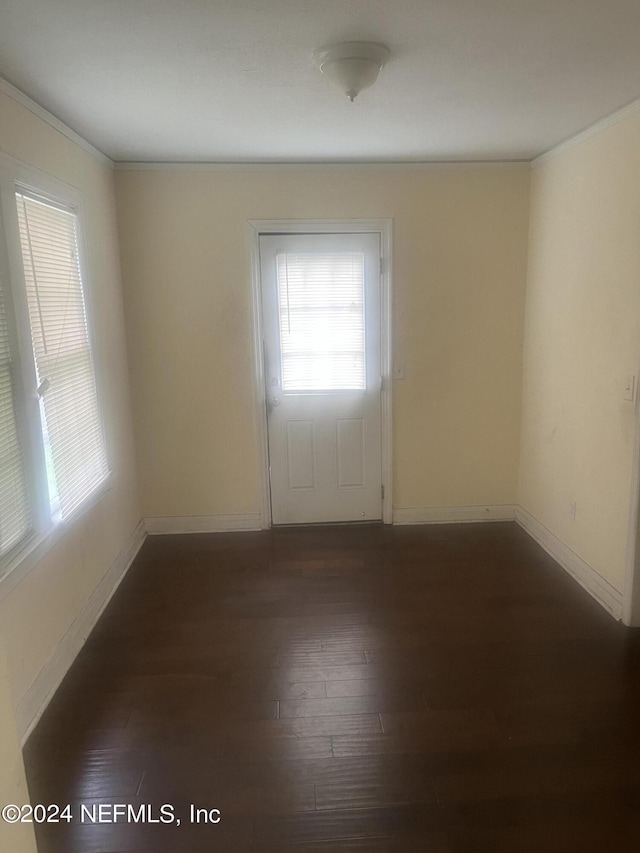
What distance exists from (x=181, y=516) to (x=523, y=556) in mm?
2387

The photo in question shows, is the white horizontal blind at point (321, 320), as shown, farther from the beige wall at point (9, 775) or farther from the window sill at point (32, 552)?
the beige wall at point (9, 775)

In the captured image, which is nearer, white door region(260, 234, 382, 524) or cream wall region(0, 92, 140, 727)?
cream wall region(0, 92, 140, 727)

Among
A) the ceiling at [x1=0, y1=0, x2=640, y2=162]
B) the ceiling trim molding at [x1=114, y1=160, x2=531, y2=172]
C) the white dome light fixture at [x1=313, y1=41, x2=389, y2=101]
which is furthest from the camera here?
the ceiling trim molding at [x1=114, y1=160, x2=531, y2=172]

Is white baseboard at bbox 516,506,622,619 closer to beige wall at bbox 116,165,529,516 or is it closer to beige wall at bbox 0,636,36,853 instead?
beige wall at bbox 116,165,529,516

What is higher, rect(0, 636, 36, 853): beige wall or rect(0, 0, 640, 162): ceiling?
rect(0, 0, 640, 162): ceiling

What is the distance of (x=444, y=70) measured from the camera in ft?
7.16

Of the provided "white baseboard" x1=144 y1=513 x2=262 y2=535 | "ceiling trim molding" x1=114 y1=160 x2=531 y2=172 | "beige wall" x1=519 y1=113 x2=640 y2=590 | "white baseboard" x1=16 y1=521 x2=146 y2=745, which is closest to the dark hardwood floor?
"white baseboard" x1=16 y1=521 x2=146 y2=745

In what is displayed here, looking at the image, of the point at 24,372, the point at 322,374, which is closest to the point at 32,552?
the point at 24,372

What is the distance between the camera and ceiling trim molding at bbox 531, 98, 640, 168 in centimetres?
260

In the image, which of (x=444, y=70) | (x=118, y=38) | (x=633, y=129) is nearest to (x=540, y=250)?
(x=633, y=129)

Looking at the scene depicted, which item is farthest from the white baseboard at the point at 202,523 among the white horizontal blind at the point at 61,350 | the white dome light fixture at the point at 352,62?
the white dome light fixture at the point at 352,62

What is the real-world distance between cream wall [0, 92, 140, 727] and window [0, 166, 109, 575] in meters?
0.16

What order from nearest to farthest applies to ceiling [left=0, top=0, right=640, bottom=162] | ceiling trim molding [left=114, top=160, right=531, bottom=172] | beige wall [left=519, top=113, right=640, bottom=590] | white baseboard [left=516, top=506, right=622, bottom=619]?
1. ceiling [left=0, top=0, right=640, bottom=162]
2. beige wall [left=519, top=113, right=640, bottom=590]
3. white baseboard [left=516, top=506, right=622, bottom=619]
4. ceiling trim molding [left=114, top=160, right=531, bottom=172]

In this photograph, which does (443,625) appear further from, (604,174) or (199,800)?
(604,174)
